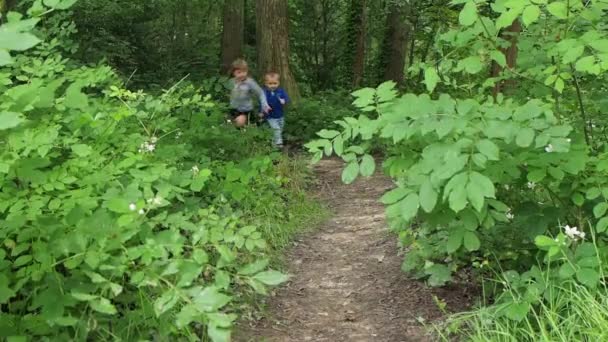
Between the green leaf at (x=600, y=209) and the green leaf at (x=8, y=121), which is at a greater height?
the green leaf at (x=8, y=121)

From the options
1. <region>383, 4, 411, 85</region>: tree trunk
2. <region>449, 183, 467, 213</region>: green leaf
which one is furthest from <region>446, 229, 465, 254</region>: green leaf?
<region>383, 4, 411, 85</region>: tree trunk

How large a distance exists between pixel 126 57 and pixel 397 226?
975cm

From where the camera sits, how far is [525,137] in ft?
9.45

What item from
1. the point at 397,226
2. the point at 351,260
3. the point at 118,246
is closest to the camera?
the point at 118,246

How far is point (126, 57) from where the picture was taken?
1224cm

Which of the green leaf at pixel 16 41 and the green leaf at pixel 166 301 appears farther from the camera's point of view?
the green leaf at pixel 166 301

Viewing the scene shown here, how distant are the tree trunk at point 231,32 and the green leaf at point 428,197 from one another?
10.3 meters

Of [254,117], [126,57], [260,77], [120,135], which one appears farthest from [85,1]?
[120,135]

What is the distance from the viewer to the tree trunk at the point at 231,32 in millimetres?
12680

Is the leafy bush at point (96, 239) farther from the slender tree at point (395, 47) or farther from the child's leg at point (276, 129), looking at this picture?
the slender tree at point (395, 47)

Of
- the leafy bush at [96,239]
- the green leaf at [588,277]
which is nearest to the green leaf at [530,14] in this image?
the green leaf at [588,277]

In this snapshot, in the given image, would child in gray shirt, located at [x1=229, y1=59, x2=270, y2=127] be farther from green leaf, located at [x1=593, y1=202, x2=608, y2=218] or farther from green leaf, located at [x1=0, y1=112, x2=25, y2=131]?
green leaf, located at [x1=0, y1=112, x2=25, y2=131]

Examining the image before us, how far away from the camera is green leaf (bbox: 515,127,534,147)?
286cm

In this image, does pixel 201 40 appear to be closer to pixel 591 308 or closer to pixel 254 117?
pixel 254 117
